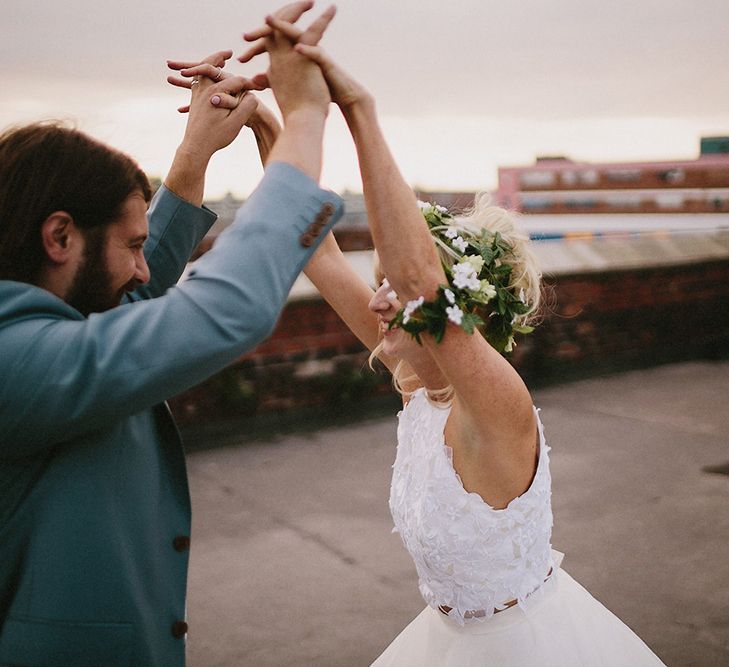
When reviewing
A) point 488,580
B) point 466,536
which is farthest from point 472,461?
point 488,580

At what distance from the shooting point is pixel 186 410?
690 centimetres

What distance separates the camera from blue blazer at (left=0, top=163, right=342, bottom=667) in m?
1.08

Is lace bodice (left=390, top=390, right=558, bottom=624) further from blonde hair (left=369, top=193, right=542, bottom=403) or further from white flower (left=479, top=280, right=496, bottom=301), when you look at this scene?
white flower (left=479, top=280, right=496, bottom=301)

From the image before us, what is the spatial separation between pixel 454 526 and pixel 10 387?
1363 millimetres

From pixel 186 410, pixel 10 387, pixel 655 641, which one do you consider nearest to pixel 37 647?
pixel 10 387

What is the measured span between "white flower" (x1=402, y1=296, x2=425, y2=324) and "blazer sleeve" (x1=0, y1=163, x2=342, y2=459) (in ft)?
2.56

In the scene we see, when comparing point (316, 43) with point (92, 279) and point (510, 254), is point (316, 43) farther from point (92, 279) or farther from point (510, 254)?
point (510, 254)

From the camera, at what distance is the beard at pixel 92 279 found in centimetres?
130

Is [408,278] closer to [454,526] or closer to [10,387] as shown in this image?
[454,526]

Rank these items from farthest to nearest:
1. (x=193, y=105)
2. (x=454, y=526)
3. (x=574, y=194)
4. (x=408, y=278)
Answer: (x=574, y=194) < (x=454, y=526) < (x=408, y=278) < (x=193, y=105)

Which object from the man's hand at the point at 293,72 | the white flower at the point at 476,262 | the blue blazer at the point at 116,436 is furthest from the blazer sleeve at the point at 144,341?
the white flower at the point at 476,262

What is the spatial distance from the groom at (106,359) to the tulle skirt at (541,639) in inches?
42.5

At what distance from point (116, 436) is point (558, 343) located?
8420mm

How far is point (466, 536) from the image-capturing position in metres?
2.18
